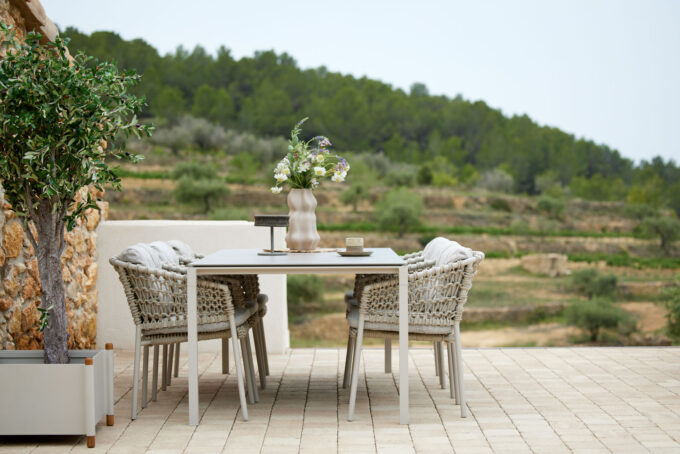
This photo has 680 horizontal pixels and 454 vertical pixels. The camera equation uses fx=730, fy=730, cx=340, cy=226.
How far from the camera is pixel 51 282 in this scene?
2.80m

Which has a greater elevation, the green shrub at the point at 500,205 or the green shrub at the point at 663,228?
the green shrub at the point at 500,205

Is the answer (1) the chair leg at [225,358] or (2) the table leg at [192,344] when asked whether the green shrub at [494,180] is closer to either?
(1) the chair leg at [225,358]

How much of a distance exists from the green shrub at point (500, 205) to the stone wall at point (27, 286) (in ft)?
47.1

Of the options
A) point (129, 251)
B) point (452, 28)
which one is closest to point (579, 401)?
point (129, 251)

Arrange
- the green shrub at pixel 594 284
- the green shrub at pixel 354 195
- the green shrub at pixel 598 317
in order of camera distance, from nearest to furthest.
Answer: the green shrub at pixel 598 317 < the green shrub at pixel 594 284 < the green shrub at pixel 354 195

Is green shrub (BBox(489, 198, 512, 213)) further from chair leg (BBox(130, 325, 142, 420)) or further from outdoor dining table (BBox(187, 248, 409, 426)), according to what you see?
chair leg (BBox(130, 325, 142, 420))

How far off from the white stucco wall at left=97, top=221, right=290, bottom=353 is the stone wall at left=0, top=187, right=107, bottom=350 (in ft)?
0.66

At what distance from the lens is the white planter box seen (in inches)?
104

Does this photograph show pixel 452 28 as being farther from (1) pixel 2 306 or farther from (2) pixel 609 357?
(1) pixel 2 306

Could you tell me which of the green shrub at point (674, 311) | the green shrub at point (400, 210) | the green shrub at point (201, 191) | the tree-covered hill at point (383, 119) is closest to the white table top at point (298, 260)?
the green shrub at point (674, 311)

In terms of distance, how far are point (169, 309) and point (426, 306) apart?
1.10 metres

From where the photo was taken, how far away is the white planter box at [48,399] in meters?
2.64

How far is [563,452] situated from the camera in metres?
2.60

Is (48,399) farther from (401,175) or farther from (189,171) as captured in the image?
(401,175)
